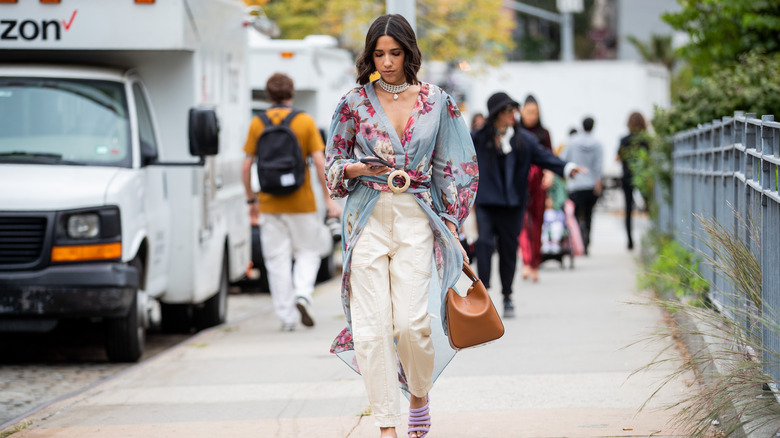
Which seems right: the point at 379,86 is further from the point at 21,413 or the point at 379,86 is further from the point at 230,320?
the point at 230,320

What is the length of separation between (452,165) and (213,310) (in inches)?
235

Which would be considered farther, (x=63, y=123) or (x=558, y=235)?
(x=558, y=235)

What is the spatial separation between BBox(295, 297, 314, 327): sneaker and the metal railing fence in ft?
9.94

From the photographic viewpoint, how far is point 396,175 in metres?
5.23

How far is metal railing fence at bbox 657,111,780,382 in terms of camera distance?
512 cm

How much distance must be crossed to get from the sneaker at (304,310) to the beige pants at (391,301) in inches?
183

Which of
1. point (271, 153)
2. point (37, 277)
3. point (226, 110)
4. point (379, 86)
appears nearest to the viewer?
point (379, 86)

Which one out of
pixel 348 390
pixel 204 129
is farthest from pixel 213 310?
pixel 348 390

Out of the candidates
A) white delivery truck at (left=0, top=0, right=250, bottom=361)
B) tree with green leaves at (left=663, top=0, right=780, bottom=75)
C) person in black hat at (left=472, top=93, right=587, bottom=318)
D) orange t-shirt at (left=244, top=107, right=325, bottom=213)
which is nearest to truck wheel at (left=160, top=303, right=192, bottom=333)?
white delivery truck at (left=0, top=0, right=250, bottom=361)

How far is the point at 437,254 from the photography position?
5426 millimetres

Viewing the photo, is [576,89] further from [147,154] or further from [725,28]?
[147,154]

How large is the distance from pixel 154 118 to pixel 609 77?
2242cm

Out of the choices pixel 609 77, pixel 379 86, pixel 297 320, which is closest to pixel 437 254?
pixel 379 86

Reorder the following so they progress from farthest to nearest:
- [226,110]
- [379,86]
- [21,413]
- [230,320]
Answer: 1. [230,320]
2. [226,110]
3. [21,413]
4. [379,86]
